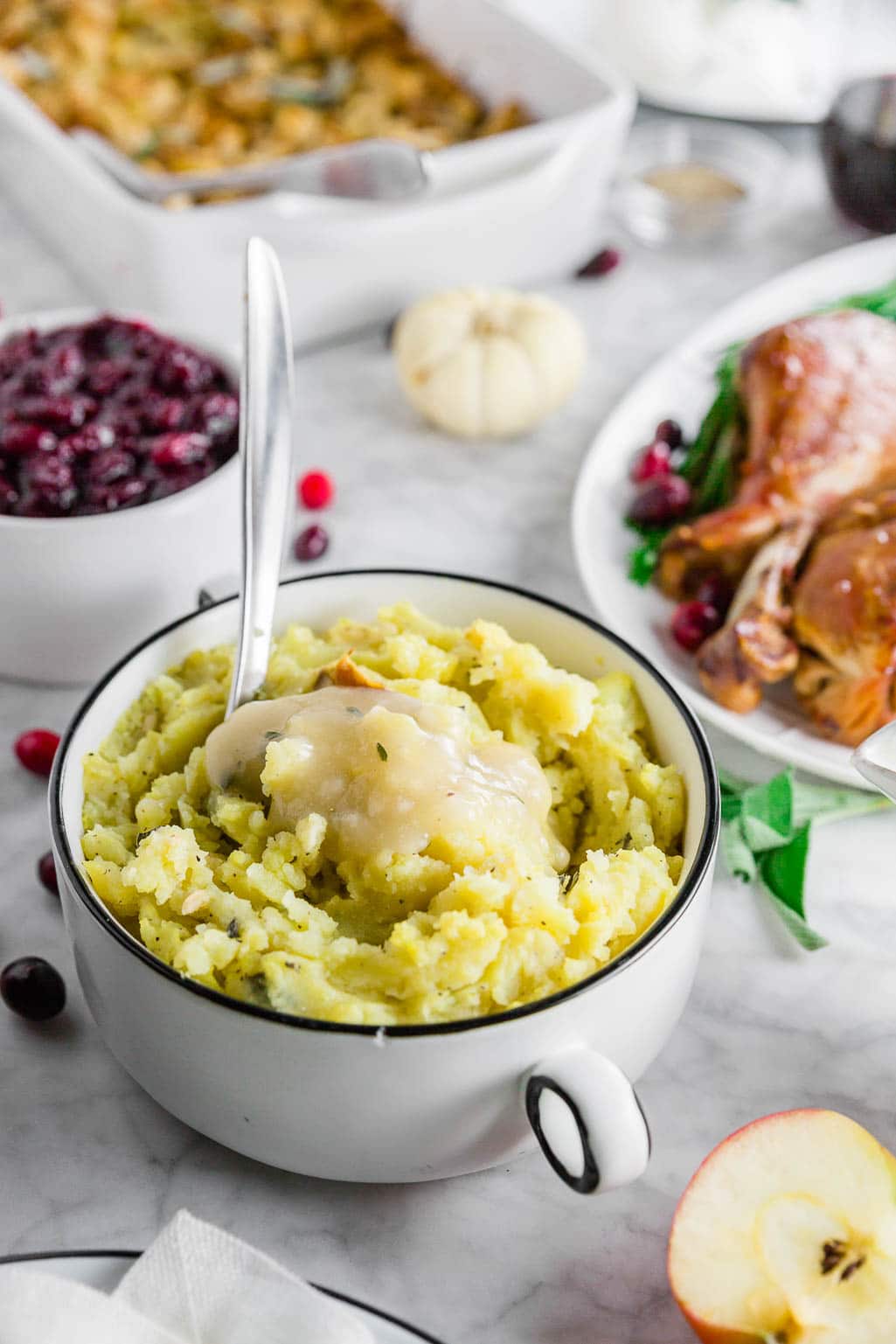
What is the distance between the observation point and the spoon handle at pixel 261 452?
1.42 meters

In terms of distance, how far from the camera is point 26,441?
177 centimetres

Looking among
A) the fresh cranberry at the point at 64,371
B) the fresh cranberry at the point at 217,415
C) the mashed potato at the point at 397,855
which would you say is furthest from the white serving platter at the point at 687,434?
the fresh cranberry at the point at 64,371

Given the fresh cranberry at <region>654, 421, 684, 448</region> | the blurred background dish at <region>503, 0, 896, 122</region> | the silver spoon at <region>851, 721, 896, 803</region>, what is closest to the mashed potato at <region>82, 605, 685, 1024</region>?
the silver spoon at <region>851, 721, 896, 803</region>

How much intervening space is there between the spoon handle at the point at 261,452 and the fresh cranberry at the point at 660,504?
2.31ft

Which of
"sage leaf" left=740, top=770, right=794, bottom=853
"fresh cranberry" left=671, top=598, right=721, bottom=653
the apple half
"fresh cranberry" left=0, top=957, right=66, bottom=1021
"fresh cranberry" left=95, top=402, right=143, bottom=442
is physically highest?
"fresh cranberry" left=95, top=402, right=143, bottom=442

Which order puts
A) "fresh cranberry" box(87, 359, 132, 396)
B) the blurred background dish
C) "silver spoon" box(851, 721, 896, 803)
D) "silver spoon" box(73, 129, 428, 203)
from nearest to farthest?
1. "silver spoon" box(851, 721, 896, 803)
2. "fresh cranberry" box(87, 359, 132, 396)
3. "silver spoon" box(73, 129, 428, 203)
4. the blurred background dish

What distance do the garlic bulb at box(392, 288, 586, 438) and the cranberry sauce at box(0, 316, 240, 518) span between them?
427mm

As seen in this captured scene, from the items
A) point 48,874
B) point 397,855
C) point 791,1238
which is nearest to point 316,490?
point 48,874

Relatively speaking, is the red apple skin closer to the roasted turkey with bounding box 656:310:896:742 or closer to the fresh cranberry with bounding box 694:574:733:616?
the roasted turkey with bounding box 656:310:896:742

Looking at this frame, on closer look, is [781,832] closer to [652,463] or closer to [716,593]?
[716,593]

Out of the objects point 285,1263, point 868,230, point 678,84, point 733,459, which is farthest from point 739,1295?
point 678,84

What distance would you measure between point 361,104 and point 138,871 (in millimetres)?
2068

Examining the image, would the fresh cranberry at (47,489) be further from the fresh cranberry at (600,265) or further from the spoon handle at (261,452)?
the fresh cranberry at (600,265)

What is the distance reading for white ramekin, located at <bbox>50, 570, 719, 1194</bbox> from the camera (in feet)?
3.41
